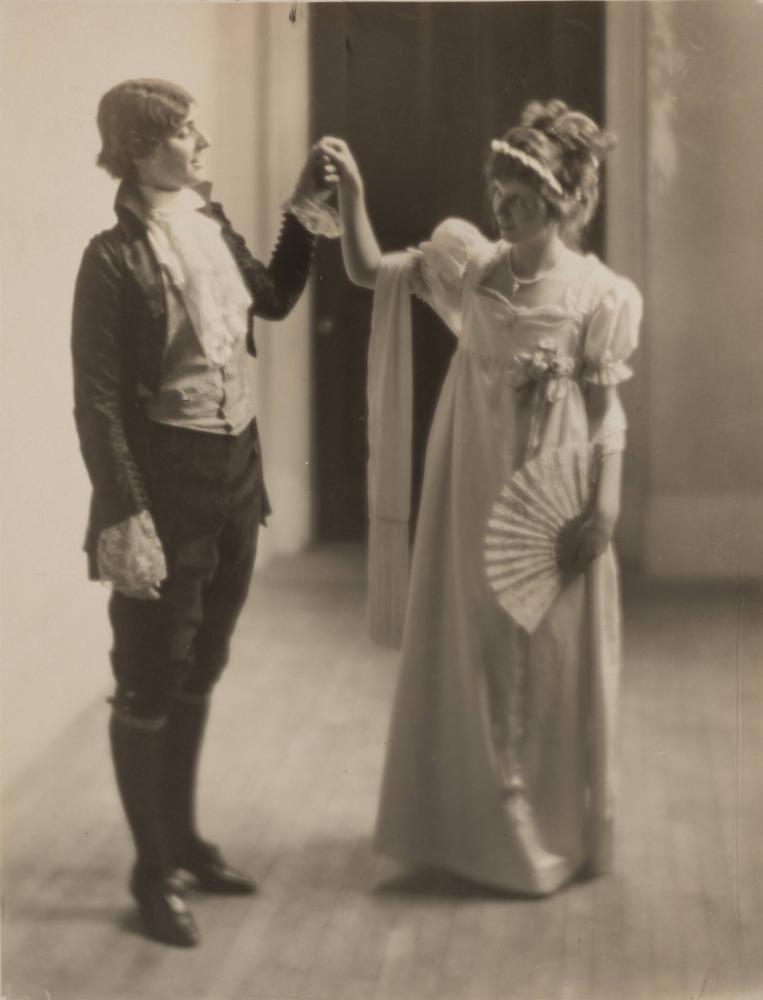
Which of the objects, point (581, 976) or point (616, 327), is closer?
point (616, 327)

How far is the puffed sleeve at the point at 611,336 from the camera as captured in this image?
7.73 ft

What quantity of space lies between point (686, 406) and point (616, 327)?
8.8 inches

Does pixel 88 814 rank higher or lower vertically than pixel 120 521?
lower

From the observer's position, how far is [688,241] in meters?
2.47

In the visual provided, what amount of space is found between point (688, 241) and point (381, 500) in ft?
2.32

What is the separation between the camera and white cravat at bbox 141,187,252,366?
7.68ft

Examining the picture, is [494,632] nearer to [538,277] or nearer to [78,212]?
[538,277]

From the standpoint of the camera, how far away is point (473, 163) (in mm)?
2391

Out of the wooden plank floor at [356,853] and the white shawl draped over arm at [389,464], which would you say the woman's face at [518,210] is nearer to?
the white shawl draped over arm at [389,464]

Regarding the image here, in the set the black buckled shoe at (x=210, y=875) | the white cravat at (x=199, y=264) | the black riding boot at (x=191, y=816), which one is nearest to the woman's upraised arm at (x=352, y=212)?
the white cravat at (x=199, y=264)

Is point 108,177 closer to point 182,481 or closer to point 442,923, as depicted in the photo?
point 182,481

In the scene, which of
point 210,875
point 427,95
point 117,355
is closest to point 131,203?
point 117,355

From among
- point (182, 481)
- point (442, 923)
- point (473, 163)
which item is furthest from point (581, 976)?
point (473, 163)

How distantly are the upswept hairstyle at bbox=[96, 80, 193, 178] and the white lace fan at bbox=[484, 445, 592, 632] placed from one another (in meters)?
0.83
